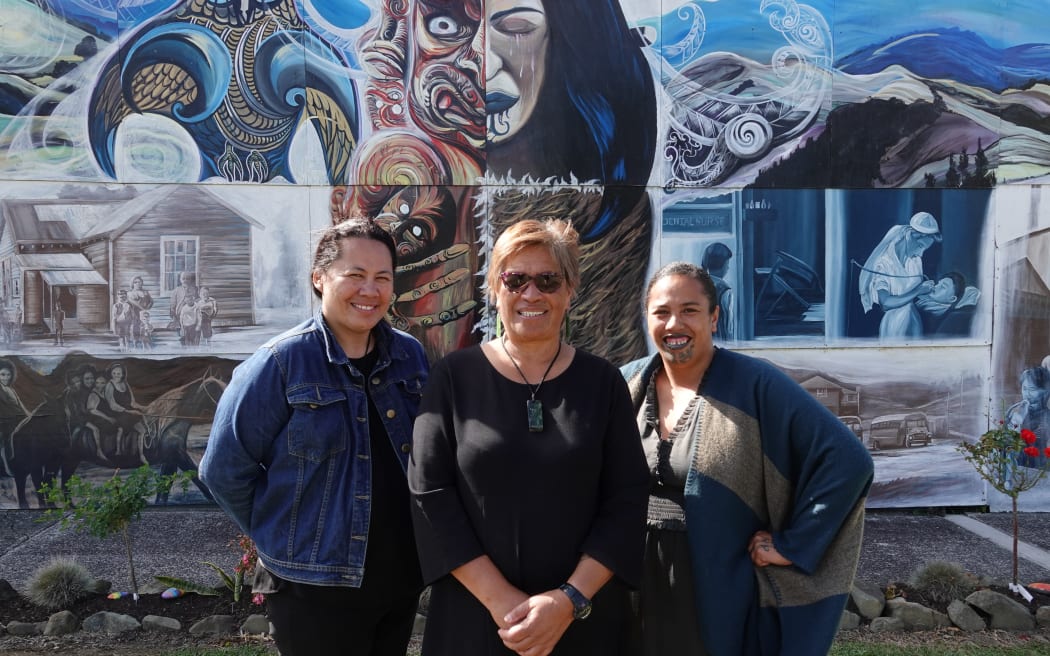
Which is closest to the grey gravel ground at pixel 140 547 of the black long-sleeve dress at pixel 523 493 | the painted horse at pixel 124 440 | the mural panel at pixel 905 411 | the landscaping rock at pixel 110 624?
the painted horse at pixel 124 440

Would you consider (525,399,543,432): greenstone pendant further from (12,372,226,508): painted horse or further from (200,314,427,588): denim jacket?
(12,372,226,508): painted horse

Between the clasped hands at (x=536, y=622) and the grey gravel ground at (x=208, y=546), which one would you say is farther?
the grey gravel ground at (x=208, y=546)

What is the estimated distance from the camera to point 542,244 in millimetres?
2260

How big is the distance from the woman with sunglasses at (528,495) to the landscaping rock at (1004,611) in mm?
3197

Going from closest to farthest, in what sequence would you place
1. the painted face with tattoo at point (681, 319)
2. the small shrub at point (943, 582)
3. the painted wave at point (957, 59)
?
the painted face with tattoo at point (681, 319) < the small shrub at point (943, 582) < the painted wave at point (957, 59)

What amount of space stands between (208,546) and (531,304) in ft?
14.8

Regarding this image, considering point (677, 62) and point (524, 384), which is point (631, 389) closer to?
point (524, 384)

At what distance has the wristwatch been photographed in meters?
2.08

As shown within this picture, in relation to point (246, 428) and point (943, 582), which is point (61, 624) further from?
point (943, 582)

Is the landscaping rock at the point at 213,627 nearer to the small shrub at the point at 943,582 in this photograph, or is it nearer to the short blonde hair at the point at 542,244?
the short blonde hair at the point at 542,244

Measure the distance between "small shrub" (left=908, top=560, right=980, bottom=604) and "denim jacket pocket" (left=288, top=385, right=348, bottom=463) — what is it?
3843 millimetres

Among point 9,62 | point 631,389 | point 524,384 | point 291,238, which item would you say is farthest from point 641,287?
point 9,62

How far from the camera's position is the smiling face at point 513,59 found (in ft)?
21.3

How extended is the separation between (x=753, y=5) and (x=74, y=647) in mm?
6610
